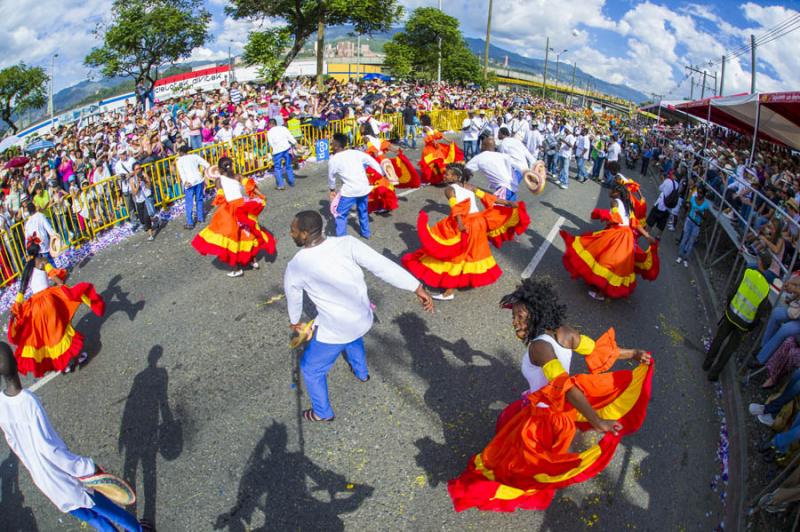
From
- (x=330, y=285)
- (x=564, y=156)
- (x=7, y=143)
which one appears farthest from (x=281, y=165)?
(x=7, y=143)

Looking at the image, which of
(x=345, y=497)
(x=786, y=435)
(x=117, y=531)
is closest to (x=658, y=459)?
(x=786, y=435)

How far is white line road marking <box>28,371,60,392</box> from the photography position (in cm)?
534

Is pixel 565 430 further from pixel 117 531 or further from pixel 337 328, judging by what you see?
pixel 117 531

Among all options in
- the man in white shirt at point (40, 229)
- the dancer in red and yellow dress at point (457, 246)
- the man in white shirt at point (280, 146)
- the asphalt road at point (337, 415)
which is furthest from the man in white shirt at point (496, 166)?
the man in white shirt at point (40, 229)

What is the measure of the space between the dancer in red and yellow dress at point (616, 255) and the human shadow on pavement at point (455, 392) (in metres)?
2.37

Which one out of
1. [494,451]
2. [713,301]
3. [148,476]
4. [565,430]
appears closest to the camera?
[565,430]

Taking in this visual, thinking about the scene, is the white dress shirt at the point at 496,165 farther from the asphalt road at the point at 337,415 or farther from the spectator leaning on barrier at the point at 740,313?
the spectator leaning on barrier at the point at 740,313

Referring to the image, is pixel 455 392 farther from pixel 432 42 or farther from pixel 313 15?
pixel 432 42

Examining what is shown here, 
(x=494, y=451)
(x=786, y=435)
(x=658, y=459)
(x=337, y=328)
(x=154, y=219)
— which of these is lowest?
(x=154, y=219)

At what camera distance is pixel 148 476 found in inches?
157

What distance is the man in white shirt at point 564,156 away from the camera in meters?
13.8

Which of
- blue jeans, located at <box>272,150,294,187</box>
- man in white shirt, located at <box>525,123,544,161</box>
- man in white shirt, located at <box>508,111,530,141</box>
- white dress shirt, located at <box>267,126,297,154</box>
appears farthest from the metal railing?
man in white shirt, located at <box>525,123,544,161</box>

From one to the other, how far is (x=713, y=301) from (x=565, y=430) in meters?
5.88

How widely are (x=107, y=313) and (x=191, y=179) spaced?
10.8 feet
